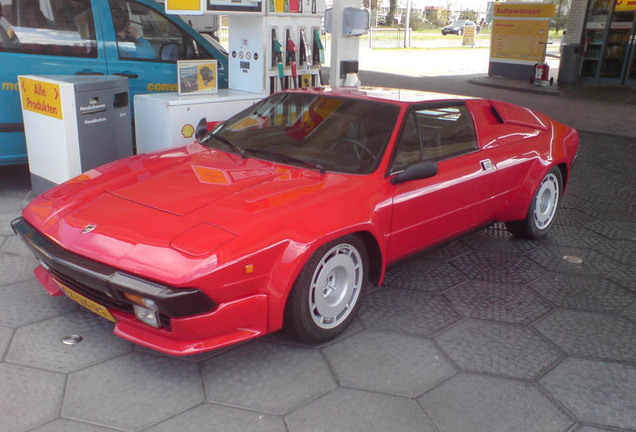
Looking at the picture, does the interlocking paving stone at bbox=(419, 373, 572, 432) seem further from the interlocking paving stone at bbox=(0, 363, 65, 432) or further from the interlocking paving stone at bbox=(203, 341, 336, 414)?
the interlocking paving stone at bbox=(0, 363, 65, 432)

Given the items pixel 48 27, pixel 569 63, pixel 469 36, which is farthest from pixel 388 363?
pixel 469 36

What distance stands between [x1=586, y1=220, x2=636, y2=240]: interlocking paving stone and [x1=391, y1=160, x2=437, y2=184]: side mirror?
7.94ft

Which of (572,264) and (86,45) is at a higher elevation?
(86,45)

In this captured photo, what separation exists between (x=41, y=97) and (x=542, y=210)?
4155 millimetres

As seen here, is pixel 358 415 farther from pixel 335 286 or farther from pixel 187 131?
pixel 187 131

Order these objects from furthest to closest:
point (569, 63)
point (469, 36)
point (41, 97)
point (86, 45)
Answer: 1. point (469, 36)
2. point (569, 63)
3. point (86, 45)
4. point (41, 97)

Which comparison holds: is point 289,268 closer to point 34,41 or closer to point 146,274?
point 146,274

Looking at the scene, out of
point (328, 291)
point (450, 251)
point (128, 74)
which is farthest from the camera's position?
point (128, 74)

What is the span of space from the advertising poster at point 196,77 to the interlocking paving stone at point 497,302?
3.18 m

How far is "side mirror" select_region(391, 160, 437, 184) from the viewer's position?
3271mm

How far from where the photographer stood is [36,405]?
253 centimetres

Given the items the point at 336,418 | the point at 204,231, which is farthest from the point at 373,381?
the point at 204,231

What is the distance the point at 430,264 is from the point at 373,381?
1585 millimetres

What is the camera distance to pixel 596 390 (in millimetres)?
2801
